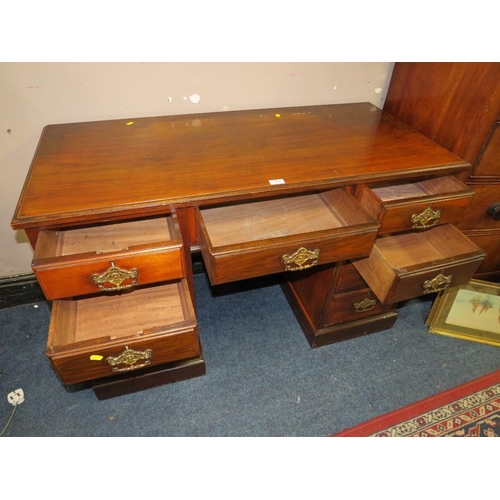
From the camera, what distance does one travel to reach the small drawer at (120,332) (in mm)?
906

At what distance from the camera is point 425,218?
1.07m

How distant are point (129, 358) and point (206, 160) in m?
0.60

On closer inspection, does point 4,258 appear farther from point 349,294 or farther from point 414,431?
point 414,431

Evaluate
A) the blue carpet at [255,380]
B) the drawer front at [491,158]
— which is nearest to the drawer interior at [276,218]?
the drawer front at [491,158]

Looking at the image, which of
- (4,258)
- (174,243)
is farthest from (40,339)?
(174,243)

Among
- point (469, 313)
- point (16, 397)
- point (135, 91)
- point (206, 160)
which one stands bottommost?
point (16, 397)

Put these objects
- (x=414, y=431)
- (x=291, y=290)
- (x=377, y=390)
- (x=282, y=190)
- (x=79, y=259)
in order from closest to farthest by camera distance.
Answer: (x=79, y=259) → (x=282, y=190) → (x=414, y=431) → (x=377, y=390) → (x=291, y=290)

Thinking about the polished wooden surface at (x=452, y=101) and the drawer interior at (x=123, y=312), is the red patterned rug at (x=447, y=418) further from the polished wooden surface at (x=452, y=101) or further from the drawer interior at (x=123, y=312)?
the polished wooden surface at (x=452, y=101)

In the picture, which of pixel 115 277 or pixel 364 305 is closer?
pixel 115 277

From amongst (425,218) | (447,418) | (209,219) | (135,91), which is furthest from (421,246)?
(135,91)

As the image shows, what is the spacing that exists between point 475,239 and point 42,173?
5.08 ft

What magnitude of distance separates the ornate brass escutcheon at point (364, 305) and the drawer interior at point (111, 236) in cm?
79

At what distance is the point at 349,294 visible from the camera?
1.34 meters

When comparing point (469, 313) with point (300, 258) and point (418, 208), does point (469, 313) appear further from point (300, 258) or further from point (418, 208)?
point (300, 258)
